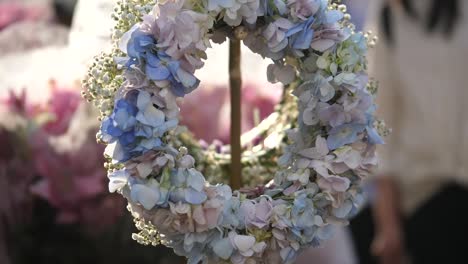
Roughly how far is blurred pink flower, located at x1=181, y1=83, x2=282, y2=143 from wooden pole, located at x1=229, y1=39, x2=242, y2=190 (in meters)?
0.31

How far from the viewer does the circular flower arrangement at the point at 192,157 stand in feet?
2.53

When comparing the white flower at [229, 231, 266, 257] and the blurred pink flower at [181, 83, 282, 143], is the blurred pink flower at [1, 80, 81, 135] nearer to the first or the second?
the blurred pink flower at [181, 83, 282, 143]

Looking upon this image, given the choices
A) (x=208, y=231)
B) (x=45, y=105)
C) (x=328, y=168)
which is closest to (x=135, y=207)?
(x=208, y=231)

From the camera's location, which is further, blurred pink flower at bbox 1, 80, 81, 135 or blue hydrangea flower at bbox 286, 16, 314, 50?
blurred pink flower at bbox 1, 80, 81, 135

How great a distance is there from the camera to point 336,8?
853 millimetres

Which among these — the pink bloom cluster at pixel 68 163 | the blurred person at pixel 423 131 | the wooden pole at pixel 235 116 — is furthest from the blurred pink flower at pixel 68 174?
the blurred person at pixel 423 131

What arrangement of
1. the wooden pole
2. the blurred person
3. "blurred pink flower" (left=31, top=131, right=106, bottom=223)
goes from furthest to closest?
the blurred person → "blurred pink flower" (left=31, top=131, right=106, bottom=223) → the wooden pole

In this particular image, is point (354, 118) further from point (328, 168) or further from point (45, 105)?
point (45, 105)

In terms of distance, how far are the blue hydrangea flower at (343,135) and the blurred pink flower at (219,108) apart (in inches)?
19.4

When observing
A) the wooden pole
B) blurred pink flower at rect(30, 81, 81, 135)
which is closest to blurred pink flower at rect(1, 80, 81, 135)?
blurred pink flower at rect(30, 81, 81, 135)

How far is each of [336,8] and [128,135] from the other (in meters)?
0.25

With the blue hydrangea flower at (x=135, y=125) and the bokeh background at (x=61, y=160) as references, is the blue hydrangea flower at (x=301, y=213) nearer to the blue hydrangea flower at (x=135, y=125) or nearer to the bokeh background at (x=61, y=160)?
the blue hydrangea flower at (x=135, y=125)

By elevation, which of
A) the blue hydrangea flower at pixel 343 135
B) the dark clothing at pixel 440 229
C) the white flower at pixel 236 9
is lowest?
the dark clothing at pixel 440 229

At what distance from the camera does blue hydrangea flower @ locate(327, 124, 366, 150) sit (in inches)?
32.5
